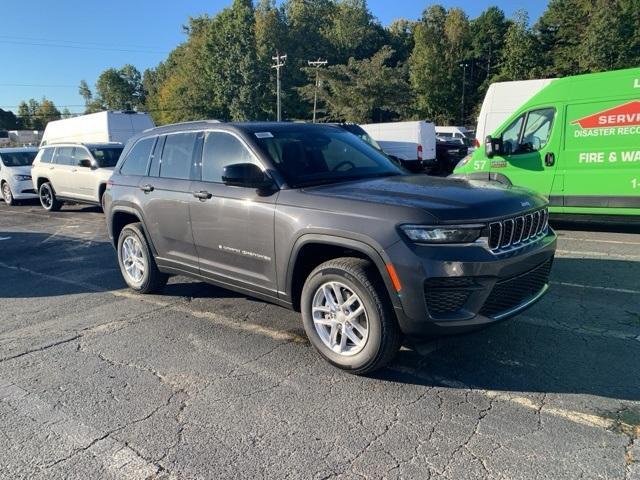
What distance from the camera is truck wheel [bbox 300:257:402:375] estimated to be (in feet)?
11.0

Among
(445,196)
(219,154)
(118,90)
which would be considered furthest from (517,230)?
(118,90)

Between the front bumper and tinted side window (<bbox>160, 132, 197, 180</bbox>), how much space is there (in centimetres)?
254

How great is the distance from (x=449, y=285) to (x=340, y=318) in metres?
0.85

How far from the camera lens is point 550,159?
829 centimetres

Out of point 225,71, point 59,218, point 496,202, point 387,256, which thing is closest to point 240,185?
point 387,256

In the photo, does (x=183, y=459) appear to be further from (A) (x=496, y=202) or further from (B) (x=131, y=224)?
(B) (x=131, y=224)

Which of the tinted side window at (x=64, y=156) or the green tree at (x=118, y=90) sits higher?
the green tree at (x=118, y=90)

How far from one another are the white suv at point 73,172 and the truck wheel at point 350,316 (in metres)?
9.68

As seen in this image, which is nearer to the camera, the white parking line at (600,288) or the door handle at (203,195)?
the door handle at (203,195)

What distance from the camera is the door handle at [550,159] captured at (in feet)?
27.1

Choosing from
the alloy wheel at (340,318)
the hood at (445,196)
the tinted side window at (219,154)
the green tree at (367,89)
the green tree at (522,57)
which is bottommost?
the alloy wheel at (340,318)

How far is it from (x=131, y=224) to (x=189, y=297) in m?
1.07

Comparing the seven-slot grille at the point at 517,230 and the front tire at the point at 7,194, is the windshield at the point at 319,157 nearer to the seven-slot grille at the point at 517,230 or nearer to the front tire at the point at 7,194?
the seven-slot grille at the point at 517,230

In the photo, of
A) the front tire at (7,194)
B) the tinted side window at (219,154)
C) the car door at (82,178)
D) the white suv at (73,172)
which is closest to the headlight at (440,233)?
the tinted side window at (219,154)
